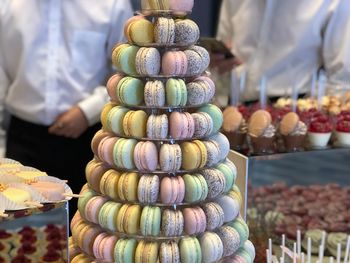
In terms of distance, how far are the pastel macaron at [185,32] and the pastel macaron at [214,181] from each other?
0.20 m

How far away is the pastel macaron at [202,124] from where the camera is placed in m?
0.87

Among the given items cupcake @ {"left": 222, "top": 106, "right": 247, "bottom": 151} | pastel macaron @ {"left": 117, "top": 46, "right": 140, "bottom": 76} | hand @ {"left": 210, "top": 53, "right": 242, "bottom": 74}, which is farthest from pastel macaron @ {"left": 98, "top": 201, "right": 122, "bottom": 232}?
hand @ {"left": 210, "top": 53, "right": 242, "bottom": 74}

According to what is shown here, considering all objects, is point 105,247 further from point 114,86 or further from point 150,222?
point 114,86

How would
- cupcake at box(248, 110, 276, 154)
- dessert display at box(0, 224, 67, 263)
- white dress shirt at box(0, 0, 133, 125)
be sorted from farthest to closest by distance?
white dress shirt at box(0, 0, 133, 125) < cupcake at box(248, 110, 276, 154) < dessert display at box(0, 224, 67, 263)

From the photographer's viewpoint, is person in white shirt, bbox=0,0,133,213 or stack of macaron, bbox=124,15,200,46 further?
person in white shirt, bbox=0,0,133,213

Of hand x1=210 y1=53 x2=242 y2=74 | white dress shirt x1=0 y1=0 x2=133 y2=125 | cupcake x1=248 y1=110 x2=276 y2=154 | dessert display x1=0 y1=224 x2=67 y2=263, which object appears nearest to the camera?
dessert display x1=0 y1=224 x2=67 y2=263

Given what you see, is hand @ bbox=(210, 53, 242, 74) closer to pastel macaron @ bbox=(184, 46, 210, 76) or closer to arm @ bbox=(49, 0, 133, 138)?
arm @ bbox=(49, 0, 133, 138)

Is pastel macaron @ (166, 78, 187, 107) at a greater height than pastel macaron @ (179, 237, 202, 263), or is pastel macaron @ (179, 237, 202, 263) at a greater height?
pastel macaron @ (166, 78, 187, 107)

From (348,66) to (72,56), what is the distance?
3.55ft

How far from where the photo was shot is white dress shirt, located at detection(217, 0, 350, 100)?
2.24 meters

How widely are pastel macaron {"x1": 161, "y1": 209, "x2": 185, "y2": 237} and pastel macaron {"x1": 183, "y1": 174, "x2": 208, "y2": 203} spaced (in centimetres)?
3

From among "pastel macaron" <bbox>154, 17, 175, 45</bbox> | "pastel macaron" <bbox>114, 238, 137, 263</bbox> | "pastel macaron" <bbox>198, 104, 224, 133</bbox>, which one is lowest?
"pastel macaron" <bbox>114, 238, 137, 263</bbox>

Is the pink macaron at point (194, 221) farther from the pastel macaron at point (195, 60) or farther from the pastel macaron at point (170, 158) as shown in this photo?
the pastel macaron at point (195, 60)

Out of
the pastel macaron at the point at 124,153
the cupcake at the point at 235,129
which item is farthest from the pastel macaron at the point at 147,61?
the cupcake at the point at 235,129
